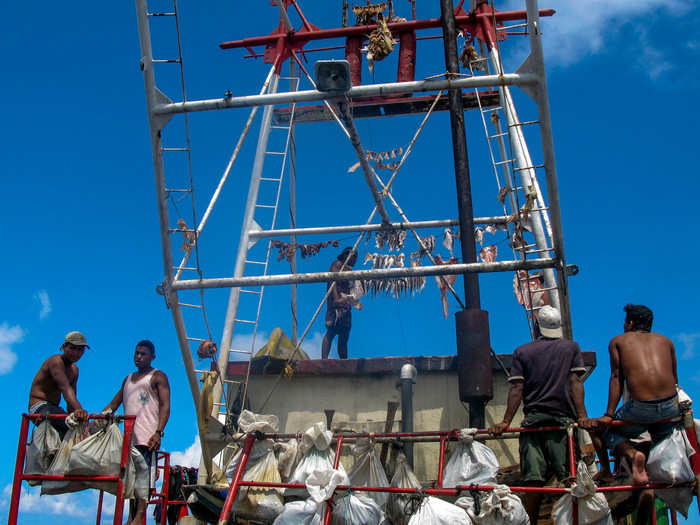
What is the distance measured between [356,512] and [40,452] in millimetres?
3217

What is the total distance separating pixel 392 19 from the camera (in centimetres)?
1242

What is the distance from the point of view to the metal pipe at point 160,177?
8258mm

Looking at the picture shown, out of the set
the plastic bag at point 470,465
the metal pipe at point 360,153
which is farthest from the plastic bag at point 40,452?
the metal pipe at point 360,153

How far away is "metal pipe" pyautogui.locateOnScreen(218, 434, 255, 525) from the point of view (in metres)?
7.02

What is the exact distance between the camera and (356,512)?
22.0 ft

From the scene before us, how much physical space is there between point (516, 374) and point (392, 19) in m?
7.70

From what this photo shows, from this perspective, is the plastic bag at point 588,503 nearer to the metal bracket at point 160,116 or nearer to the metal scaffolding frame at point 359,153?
the metal scaffolding frame at point 359,153

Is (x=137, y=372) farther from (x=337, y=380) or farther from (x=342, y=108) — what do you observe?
(x=342, y=108)

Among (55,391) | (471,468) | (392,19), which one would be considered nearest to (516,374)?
(471,468)

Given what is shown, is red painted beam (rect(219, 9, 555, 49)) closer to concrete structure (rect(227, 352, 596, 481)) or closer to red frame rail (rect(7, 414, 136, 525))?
concrete structure (rect(227, 352, 596, 481))

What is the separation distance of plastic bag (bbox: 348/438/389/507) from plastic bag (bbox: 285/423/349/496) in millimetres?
191

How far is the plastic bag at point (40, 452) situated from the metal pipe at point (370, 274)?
7.81 ft

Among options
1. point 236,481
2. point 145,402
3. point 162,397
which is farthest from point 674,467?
point 145,402

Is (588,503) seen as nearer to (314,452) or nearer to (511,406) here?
(511,406)
